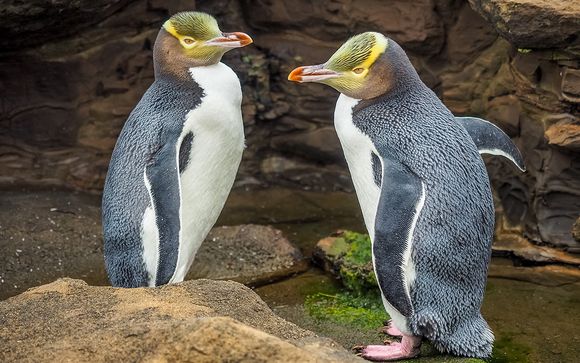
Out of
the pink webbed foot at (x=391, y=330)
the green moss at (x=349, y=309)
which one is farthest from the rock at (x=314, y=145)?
the pink webbed foot at (x=391, y=330)

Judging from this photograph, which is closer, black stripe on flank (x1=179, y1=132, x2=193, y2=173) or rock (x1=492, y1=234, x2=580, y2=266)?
black stripe on flank (x1=179, y1=132, x2=193, y2=173)

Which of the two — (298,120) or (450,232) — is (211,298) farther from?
(298,120)

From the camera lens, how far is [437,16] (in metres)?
6.88

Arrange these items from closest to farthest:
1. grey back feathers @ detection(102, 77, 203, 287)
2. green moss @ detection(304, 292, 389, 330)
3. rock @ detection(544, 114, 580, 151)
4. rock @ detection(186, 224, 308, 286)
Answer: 1. grey back feathers @ detection(102, 77, 203, 287)
2. green moss @ detection(304, 292, 389, 330)
3. rock @ detection(544, 114, 580, 151)
4. rock @ detection(186, 224, 308, 286)

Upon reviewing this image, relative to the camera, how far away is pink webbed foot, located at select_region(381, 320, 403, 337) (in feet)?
15.8

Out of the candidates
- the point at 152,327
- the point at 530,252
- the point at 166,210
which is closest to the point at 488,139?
the point at 530,252

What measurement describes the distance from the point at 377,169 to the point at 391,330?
0.81m

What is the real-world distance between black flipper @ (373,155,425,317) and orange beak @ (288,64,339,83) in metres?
0.52

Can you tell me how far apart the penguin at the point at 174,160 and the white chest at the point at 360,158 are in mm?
592

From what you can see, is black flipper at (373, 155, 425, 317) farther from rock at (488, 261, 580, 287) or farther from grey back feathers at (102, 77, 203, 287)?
rock at (488, 261, 580, 287)

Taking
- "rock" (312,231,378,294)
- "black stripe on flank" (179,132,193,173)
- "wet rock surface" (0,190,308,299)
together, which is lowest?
"wet rock surface" (0,190,308,299)

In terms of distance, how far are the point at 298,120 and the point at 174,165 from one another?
2.69m

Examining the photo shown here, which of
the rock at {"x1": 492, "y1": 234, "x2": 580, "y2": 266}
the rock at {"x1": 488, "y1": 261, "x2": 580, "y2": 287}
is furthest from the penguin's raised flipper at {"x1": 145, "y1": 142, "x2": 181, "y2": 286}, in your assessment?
the rock at {"x1": 492, "y1": 234, "x2": 580, "y2": 266}

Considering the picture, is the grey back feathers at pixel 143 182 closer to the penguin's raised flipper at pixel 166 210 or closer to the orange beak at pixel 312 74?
the penguin's raised flipper at pixel 166 210
